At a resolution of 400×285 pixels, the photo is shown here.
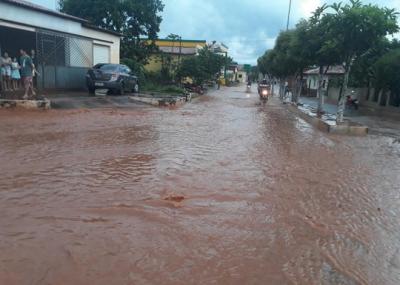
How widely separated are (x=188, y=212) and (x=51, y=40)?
582 inches

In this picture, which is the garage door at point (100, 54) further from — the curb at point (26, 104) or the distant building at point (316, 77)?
the distant building at point (316, 77)

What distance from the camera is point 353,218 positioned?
532 cm

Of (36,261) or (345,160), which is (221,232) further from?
(345,160)

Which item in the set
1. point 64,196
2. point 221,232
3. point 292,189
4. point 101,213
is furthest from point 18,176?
point 292,189

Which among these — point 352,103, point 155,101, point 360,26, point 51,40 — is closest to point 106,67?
point 51,40

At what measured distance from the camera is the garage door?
21094 mm

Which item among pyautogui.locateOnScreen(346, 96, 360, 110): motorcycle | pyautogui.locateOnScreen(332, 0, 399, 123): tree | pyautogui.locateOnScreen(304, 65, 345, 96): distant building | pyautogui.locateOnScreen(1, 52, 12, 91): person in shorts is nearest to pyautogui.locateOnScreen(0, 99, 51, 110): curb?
pyautogui.locateOnScreen(1, 52, 12, 91): person in shorts

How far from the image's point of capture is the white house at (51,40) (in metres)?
15.5

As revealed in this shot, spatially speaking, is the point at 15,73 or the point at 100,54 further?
the point at 100,54

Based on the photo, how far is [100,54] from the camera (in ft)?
71.1

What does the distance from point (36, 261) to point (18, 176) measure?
2.84 m

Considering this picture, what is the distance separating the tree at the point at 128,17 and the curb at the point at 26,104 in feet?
57.1

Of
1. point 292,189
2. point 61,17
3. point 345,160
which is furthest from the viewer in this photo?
point 61,17

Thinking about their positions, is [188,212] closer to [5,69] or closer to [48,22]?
[5,69]
